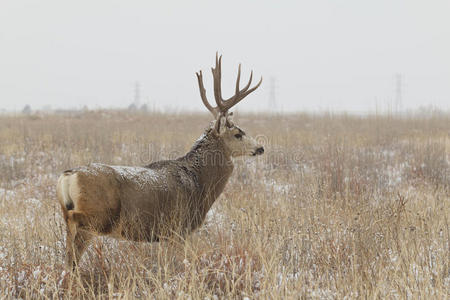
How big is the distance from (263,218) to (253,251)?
1.23m

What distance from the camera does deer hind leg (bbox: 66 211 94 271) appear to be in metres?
3.17

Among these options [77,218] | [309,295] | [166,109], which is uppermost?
[166,109]

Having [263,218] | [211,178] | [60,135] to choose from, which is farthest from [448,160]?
[60,135]

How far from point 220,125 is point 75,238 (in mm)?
2003

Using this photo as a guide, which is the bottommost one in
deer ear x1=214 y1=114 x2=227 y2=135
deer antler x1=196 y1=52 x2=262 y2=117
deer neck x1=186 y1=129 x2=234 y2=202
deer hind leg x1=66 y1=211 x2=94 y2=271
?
deer hind leg x1=66 y1=211 x2=94 y2=271

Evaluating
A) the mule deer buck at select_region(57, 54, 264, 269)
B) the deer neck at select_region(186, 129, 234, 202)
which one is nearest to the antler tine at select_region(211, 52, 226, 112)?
the mule deer buck at select_region(57, 54, 264, 269)

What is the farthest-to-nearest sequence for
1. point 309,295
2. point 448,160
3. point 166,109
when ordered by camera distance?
point 166,109, point 448,160, point 309,295

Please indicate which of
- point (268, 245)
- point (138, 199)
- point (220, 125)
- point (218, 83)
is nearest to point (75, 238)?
point (138, 199)

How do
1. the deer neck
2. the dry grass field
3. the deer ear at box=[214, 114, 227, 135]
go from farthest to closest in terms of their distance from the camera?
the deer ear at box=[214, 114, 227, 135]
the deer neck
the dry grass field

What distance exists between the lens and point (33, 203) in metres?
6.06

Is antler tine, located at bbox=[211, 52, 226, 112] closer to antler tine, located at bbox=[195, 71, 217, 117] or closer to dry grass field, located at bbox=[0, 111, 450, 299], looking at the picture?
antler tine, located at bbox=[195, 71, 217, 117]

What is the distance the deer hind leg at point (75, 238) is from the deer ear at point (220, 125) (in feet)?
6.07

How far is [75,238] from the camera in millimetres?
3277

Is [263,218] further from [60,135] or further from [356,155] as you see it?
[60,135]
